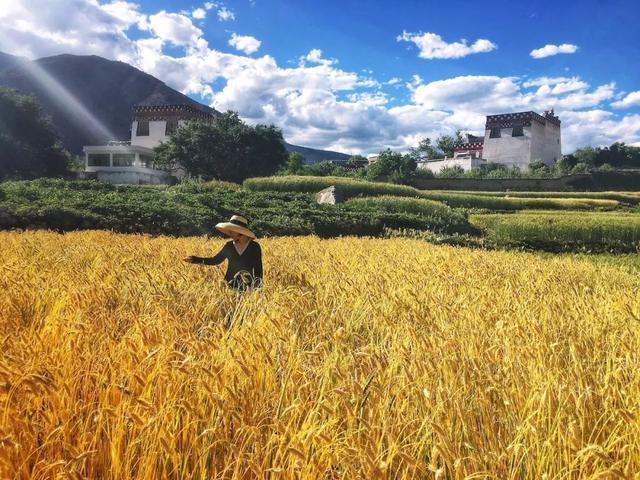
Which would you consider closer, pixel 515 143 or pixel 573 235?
pixel 573 235

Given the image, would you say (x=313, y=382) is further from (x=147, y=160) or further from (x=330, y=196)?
(x=147, y=160)

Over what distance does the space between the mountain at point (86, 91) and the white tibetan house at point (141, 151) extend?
140 ft

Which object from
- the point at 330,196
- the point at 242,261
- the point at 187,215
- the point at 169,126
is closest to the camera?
the point at 242,261

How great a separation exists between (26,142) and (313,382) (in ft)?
137

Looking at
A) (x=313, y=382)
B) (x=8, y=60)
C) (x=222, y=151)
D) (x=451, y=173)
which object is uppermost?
(x=8, y=60)

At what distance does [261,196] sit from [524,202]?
1525cm

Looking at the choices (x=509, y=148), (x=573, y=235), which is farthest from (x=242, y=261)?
(x=509, y=148)

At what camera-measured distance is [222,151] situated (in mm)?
40031

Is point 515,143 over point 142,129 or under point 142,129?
under

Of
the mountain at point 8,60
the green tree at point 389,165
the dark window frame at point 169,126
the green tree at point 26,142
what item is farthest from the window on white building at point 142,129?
the mountain at point 8,60

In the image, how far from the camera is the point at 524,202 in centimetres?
2706

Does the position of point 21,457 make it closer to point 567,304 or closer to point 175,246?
point 567,304

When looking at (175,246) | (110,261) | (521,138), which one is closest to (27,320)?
(110,261)

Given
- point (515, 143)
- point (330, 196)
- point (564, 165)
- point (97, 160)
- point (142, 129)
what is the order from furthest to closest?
point (142, 129)
point (515, 143)
point (97, 160)
point (564, 165)
point (330, 196)
